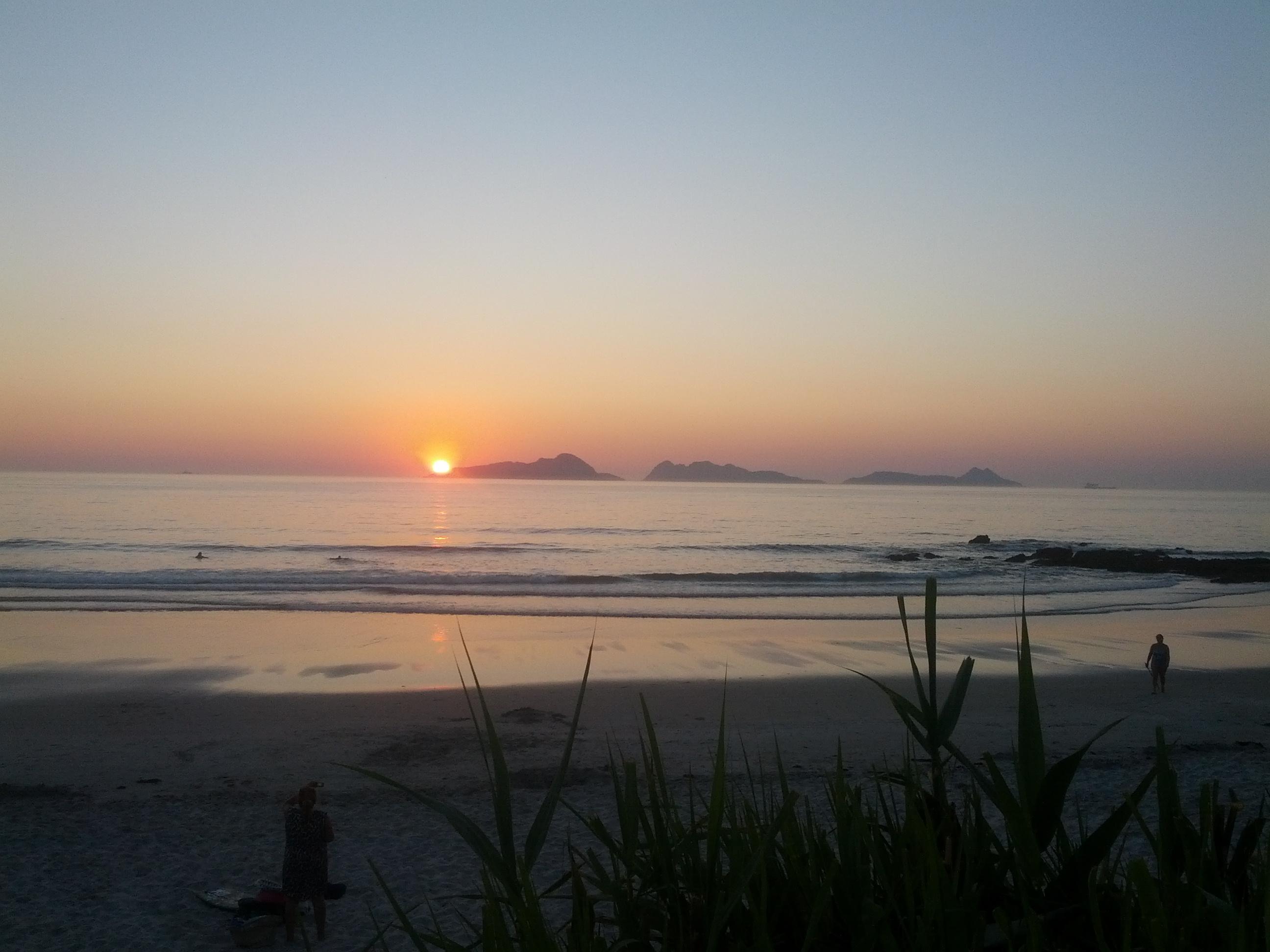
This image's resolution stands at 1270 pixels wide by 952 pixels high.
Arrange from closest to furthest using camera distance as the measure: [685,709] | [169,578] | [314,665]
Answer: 1. [685,709]
2. [314,665]
3. [169,578]

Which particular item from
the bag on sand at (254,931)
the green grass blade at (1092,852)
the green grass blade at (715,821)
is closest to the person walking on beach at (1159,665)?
the bag on sand at (254,931)

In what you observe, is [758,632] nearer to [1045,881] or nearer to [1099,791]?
[1099,791]

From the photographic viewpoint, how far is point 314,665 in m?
19.2

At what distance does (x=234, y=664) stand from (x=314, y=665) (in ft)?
5.34

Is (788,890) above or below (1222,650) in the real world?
above

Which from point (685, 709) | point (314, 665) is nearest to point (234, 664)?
point (314, 665)

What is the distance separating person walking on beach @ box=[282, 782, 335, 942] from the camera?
26.0 feet

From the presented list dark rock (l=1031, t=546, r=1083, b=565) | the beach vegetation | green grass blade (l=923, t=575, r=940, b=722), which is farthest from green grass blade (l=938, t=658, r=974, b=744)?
dark rock (l=1031, t=546, r=1083, b=565)

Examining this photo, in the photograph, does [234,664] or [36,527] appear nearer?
[234,664]

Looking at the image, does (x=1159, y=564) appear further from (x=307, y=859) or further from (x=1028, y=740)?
(x=1028, y=740)

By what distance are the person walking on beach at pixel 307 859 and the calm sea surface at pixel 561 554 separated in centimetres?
1981

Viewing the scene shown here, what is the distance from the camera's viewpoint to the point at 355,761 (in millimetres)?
12461

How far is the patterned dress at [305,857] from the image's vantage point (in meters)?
7.93

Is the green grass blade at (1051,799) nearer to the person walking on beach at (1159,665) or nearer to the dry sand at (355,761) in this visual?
the dry sand at (355,761)
